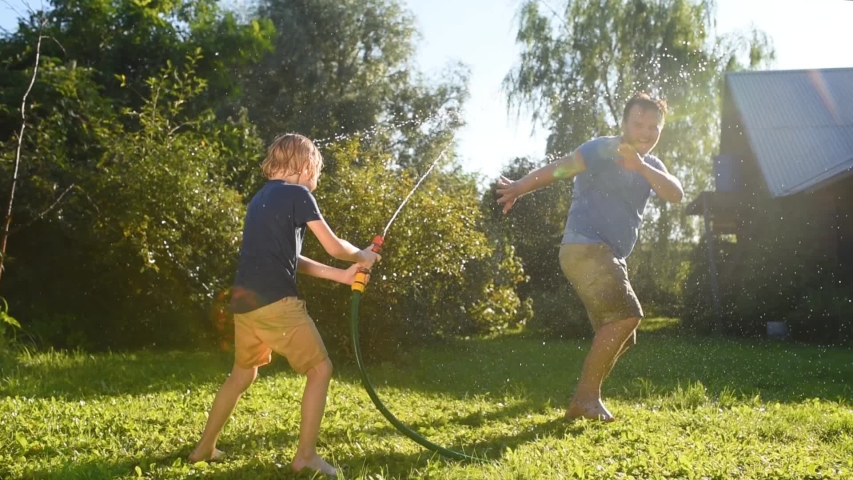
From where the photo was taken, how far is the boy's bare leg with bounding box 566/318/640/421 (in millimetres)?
5504

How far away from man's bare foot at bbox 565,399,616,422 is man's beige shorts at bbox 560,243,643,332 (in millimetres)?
459

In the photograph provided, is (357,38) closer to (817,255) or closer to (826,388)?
(817,255)

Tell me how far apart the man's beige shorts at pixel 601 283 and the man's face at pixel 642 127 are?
0.66m

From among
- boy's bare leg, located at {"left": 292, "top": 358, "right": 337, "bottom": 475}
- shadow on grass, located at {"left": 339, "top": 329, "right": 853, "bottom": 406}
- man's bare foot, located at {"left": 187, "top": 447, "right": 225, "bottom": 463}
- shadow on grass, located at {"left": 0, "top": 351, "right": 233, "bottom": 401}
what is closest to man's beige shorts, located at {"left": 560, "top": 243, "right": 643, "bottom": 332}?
shadow on grass, located at {"left": 339, "top": 329, "right": 853, "bottom": 406}

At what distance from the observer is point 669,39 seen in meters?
24.2

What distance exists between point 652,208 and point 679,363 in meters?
15.6

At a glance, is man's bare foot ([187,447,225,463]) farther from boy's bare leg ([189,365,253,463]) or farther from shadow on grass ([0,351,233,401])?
shadow on grass ([0,351,233,401])

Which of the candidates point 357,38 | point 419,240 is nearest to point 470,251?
point 419,240

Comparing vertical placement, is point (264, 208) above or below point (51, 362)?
above

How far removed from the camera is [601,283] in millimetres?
5484

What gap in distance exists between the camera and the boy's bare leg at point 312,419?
166 inches

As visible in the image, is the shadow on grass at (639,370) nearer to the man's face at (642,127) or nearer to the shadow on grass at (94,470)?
the man's face at (642,127)

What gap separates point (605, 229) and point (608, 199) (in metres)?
0.19

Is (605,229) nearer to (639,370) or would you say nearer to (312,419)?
(312,419)
